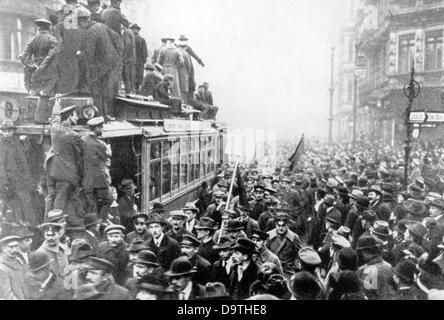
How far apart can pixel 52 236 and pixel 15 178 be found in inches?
87.3

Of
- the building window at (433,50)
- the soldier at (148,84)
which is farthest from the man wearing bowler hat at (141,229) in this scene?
the building window at (433,50)

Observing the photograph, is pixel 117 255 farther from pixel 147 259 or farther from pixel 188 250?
pixel 147 259

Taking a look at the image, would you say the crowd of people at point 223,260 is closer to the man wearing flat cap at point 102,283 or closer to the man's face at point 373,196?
the man wearing flat cap at point 102,283

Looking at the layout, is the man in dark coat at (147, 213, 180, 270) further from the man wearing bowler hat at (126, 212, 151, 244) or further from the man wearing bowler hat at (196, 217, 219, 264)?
the man wearing bowler hat at (196, 217, 219, 264)

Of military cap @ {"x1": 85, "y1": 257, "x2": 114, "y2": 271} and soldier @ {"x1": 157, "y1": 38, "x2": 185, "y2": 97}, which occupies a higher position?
soldier @ {"x1": 157, "y1": 38, "x2": 185, "y2": 97}

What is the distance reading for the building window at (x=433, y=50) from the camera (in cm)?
2361

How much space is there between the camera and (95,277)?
438 centimetres

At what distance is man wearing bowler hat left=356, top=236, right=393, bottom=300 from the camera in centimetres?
491

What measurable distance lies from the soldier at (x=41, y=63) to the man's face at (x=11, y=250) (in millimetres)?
3873

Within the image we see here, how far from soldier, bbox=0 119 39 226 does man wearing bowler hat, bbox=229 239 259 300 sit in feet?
12.1

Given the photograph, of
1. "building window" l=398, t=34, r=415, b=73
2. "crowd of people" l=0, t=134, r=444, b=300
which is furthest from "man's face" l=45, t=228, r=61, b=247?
"building window" l=398, t=34, r=415, b=73

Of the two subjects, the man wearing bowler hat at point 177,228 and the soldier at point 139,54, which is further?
the soldier at point 139,54

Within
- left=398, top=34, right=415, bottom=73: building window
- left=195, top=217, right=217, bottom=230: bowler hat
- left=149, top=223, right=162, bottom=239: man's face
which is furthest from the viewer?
left=398, top=34, right=415, bottom=73: building window
